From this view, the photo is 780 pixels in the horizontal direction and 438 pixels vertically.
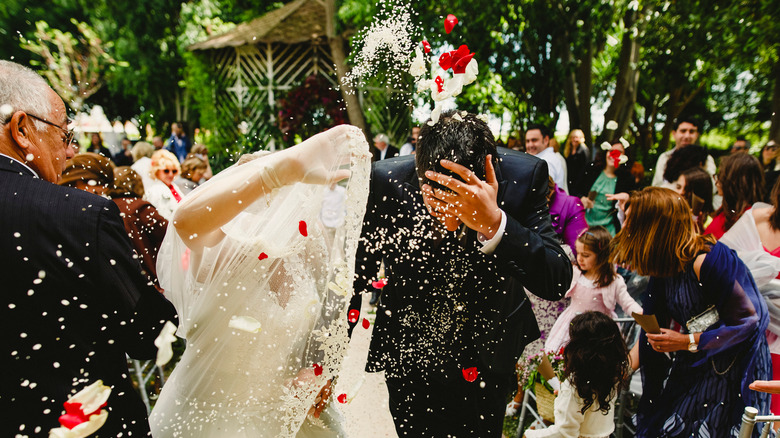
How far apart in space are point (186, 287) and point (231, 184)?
0.61 meters

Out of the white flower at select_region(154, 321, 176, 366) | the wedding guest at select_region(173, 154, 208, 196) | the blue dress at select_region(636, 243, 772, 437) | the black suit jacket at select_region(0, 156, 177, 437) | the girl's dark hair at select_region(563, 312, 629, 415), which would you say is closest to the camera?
the black suit jacket at select_region(0, 156, 177, 437)

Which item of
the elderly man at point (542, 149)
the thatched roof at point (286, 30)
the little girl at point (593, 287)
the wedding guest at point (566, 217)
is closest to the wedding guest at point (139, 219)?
the little girl at point (593, 287)

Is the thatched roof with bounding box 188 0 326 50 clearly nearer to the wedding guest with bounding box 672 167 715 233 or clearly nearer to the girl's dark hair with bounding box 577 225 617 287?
the wedding guest with bounding box 672 167 715 233

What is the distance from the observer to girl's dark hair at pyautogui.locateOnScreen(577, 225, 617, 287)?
135 inches

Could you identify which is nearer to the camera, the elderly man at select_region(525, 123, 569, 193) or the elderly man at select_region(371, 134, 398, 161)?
→ the elderly man at select_region(525, 123, 569, 193)

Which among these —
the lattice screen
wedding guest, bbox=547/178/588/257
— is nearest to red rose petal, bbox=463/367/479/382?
wedding guest, bbox=547/178/588/257

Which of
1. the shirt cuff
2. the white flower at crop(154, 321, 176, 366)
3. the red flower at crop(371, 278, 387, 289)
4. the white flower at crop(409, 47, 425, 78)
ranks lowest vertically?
the red flower at crop(371, 278, 387, 289)

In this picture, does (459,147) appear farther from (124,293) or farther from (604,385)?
(604,385)

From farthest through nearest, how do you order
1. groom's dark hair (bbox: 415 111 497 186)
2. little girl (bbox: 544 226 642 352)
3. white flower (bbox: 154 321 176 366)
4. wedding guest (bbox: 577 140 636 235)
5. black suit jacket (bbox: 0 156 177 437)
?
1. wedding guest (bbox: 577 140 636 235)
2. little girl (bbox: 544 226 642 352)
3. groom's dark hair (bbox: 415 111 497 186)
4. white flower (bbox: 154 321 176 366)
5. black suit jacket (bbox: 0 156 177 437)

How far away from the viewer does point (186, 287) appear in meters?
1.96

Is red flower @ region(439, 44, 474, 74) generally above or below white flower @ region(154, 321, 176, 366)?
above

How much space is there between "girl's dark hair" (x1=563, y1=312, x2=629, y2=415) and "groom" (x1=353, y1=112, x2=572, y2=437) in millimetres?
774

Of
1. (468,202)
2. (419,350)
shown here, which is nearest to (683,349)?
(419,350)

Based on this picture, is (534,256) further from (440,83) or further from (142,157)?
(142,157)
